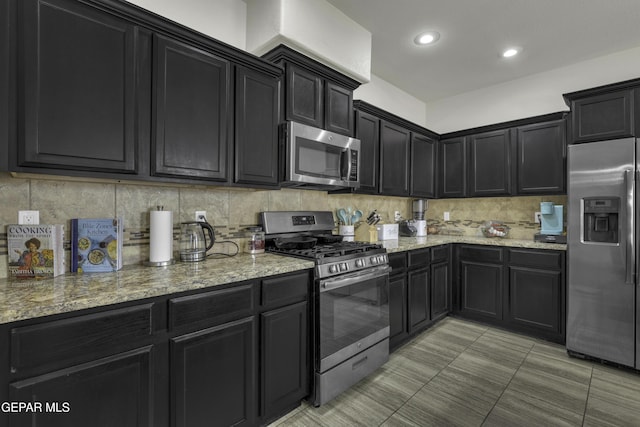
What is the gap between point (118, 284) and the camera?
1283 mm

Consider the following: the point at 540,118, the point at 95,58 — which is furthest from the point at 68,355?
the point at 540,118

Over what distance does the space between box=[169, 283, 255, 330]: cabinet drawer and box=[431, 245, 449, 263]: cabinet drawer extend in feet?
7.27

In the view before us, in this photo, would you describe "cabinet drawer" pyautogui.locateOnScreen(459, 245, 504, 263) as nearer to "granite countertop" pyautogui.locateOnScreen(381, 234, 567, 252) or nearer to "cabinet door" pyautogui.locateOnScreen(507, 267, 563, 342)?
"granite countertop" pyautogui.locateOnScreen(381, 234, 567, 252)

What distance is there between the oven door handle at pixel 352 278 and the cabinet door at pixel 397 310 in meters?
0.29

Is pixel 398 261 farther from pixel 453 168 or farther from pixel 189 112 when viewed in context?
pixel 189 112

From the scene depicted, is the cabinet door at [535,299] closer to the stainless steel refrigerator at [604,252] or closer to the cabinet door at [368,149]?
the stainless steel refrigerator at [604,252]

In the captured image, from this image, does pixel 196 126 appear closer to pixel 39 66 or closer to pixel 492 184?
pixel 39 66

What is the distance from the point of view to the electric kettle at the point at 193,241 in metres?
1.82

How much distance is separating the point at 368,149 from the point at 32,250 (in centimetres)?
256

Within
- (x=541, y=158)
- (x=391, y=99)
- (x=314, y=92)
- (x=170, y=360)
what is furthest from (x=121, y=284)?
(x=541, y=158)

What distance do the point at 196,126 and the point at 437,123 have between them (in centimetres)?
367

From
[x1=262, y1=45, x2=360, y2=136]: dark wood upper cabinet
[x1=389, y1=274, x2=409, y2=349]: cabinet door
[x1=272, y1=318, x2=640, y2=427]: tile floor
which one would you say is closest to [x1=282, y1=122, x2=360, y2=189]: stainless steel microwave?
[x1=262, y1=45, x2=360, y2=136]: dark wood upper cabinet

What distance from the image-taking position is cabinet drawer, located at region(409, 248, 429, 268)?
2814mm

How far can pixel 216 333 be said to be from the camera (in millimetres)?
1428
